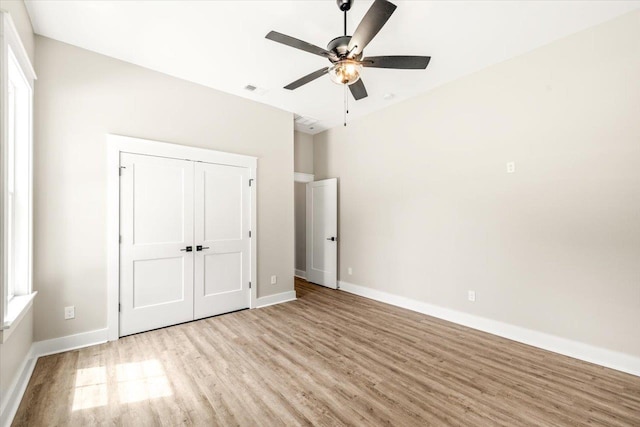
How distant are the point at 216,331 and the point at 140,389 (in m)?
1.19

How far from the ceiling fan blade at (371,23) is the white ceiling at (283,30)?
54 centimetres

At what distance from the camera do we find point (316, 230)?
19.3 ft

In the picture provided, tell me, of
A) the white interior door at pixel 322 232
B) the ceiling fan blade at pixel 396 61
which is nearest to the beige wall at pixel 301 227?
the white interior door at pixel 322 232

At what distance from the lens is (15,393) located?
6.90ft

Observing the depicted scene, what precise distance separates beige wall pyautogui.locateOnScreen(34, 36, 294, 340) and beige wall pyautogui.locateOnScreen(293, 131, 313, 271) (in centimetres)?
237

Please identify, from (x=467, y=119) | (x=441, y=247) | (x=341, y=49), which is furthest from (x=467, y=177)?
(x=341, y=49)

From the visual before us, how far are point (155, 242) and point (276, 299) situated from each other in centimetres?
202

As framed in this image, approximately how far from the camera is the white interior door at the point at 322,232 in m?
5.47

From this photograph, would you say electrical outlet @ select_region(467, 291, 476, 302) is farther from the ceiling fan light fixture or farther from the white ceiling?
the ceiling fan light fixture

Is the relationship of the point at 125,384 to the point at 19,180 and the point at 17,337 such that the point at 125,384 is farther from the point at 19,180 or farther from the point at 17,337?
the point at 19,180

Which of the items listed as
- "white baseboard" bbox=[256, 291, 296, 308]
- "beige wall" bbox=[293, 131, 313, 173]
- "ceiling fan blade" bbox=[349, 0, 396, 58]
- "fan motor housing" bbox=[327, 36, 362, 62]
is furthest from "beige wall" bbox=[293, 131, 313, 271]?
"ceiling fan blade" bbox=[349, 0, 396, 58]

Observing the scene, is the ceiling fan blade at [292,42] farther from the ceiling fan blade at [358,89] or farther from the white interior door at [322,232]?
the white interior door at [322,232]

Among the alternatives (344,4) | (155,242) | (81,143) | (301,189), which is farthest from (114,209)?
(301,189)

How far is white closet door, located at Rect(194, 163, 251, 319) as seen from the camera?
3.84 metres
